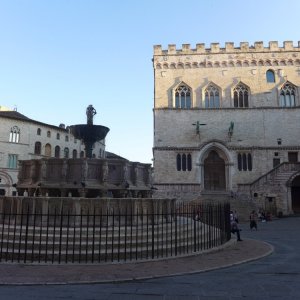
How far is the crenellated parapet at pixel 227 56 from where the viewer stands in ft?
124

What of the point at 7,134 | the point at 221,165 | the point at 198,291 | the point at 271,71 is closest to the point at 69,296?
the point at 198,291

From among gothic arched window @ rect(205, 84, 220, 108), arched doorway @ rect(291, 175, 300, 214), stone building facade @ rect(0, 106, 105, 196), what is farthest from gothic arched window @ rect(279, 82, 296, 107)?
stone building facade @ rect(0, 106, 105, 196)

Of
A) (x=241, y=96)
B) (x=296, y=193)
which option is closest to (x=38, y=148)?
(x=241, y=96)

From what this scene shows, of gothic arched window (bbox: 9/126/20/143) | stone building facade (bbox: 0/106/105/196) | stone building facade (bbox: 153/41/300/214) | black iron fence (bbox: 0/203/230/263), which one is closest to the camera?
black iron fence (bbox: 0/203/230/263)

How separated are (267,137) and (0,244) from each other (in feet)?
107

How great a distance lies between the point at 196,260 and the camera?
9.69 meters

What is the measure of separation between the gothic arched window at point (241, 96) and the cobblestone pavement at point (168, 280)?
2986 centimetres

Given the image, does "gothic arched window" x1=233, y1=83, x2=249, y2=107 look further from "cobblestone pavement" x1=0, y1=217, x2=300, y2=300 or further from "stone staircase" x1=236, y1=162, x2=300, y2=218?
"cobblestone pavement" x1=0, y1=217, x2=300, y2=300

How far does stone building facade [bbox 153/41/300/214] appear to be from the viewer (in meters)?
36.1

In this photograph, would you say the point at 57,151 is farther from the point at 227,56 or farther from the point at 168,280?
the point at 168,280

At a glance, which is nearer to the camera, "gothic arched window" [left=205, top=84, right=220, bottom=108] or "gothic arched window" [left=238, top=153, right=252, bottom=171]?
"gothic arched window" [left=238, top=153, right=252, bottom=171]

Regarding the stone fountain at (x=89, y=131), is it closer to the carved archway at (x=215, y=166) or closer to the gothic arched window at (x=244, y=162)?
the carved archway at (x=215, y=166)

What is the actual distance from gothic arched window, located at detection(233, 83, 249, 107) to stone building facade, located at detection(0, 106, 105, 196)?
28.6 m

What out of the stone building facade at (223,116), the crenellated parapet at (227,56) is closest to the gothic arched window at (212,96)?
the stone building facade at (223,116)
